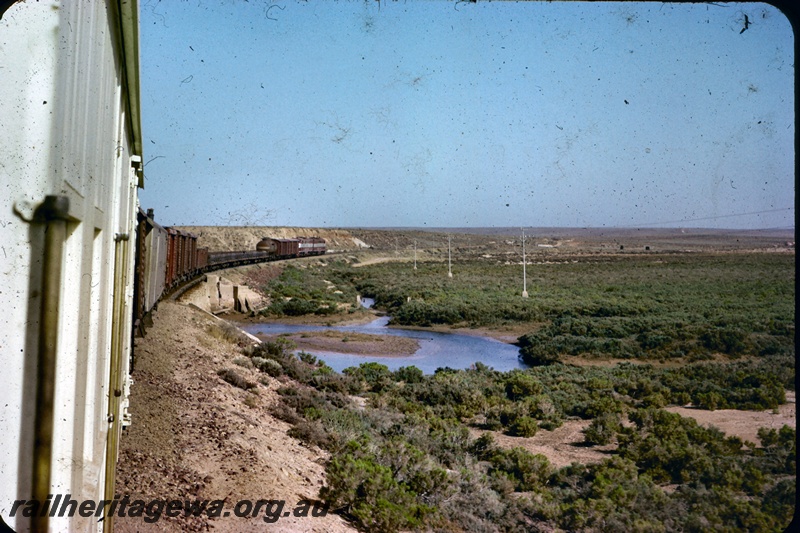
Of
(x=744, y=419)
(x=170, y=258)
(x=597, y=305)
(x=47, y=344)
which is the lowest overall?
(x=744, y=419)

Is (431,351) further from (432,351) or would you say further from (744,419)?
(744,419)

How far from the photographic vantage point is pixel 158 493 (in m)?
5.41

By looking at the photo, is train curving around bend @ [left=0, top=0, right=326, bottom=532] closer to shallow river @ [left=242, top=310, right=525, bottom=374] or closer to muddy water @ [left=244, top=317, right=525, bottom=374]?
shallow river @ [left=242, top=310, right=525, bottom=374]

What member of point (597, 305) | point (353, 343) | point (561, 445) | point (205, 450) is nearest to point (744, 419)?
point (561, 445)

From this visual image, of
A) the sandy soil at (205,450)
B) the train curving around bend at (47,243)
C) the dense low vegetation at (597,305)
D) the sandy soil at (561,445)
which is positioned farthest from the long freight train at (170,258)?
the sandy soil at (561,445)

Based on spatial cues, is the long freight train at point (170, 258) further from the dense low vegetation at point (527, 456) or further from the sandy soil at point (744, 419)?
the sandy soil at point (744, 419)

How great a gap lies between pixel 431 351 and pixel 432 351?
4 cm

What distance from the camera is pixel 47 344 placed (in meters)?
1.62

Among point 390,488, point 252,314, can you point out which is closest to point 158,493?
point 390,488

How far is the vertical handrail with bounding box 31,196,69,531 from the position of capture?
1586 millimetres

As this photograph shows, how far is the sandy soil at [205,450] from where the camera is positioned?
18.3ft

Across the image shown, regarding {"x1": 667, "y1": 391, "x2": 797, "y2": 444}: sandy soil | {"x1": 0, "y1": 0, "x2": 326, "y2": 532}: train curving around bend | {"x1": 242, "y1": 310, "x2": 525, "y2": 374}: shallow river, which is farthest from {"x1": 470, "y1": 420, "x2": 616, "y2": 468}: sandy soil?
{"x1": 0, "y1": 0, "x2": 326, "y2": 532}: train curving around bend

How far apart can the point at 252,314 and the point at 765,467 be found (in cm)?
2771

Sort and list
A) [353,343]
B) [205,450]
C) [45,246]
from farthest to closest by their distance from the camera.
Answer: [353,343], [205,450], [45,246]
